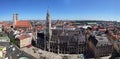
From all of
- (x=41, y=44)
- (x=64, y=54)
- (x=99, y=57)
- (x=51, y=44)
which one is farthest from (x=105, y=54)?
(x=41, y=44)

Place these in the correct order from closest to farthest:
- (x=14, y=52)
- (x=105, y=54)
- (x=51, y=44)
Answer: (x=14, y=52), (x=105, y=54), (x=51, y=44)

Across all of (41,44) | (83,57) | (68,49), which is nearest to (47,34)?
(41,44)

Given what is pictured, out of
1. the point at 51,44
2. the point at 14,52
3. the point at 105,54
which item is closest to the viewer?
the point at 14,52

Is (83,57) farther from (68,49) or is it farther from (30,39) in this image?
(30,39)

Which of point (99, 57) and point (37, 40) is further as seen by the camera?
point (37, 40)

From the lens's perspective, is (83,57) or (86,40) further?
(86,40)

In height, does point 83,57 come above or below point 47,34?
below

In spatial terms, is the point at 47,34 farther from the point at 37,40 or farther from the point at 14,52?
the point at 14,52

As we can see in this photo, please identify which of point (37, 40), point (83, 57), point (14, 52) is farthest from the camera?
point (37, 40)

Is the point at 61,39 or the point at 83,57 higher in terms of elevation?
the point at 61,39
